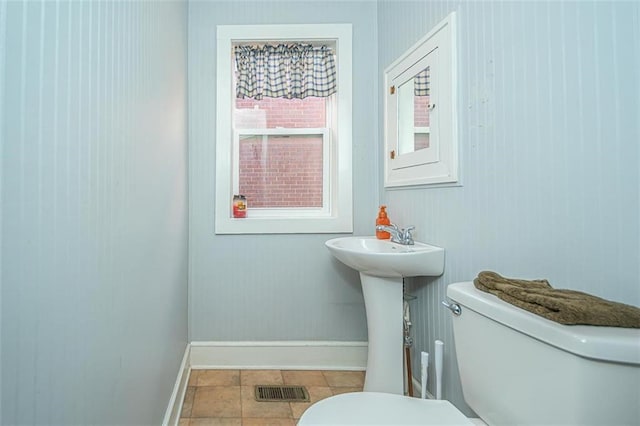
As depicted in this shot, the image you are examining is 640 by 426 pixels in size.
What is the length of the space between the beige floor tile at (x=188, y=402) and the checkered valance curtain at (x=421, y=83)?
1907 millimetres

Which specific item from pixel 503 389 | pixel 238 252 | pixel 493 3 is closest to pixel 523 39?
pixel 493 3

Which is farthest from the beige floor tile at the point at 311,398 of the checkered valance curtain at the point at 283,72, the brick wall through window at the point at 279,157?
the checkered valance curtain at the point at 283,72

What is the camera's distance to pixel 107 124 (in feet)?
2.77

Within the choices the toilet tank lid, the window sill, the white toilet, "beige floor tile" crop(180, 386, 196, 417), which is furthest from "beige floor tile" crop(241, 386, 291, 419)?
the toilet tank lid

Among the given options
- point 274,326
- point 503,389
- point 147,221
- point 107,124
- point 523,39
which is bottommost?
point 274,326

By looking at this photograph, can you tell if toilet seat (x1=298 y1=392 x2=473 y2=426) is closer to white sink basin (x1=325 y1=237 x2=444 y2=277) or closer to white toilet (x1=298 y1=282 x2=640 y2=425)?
white toilet (x1=298 y1=282 x2=640 y2=425)

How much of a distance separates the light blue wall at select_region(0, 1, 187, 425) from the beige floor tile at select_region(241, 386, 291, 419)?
49cm

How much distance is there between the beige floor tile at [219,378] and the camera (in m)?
1.93

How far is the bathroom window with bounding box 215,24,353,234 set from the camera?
6.95ft

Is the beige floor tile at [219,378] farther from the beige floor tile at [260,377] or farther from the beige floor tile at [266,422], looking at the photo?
the beige floor tile at [266,422]

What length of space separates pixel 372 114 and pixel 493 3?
1.02m

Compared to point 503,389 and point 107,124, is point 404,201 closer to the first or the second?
point 503,389

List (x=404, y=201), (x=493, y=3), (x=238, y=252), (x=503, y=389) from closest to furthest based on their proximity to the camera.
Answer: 1. (x=503, y=389)
2. (x=493, y=3)
3. (x=404, y=201)
4. (x=238, y=252)

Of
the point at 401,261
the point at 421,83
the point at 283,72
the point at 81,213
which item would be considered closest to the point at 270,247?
the point at 401,261
